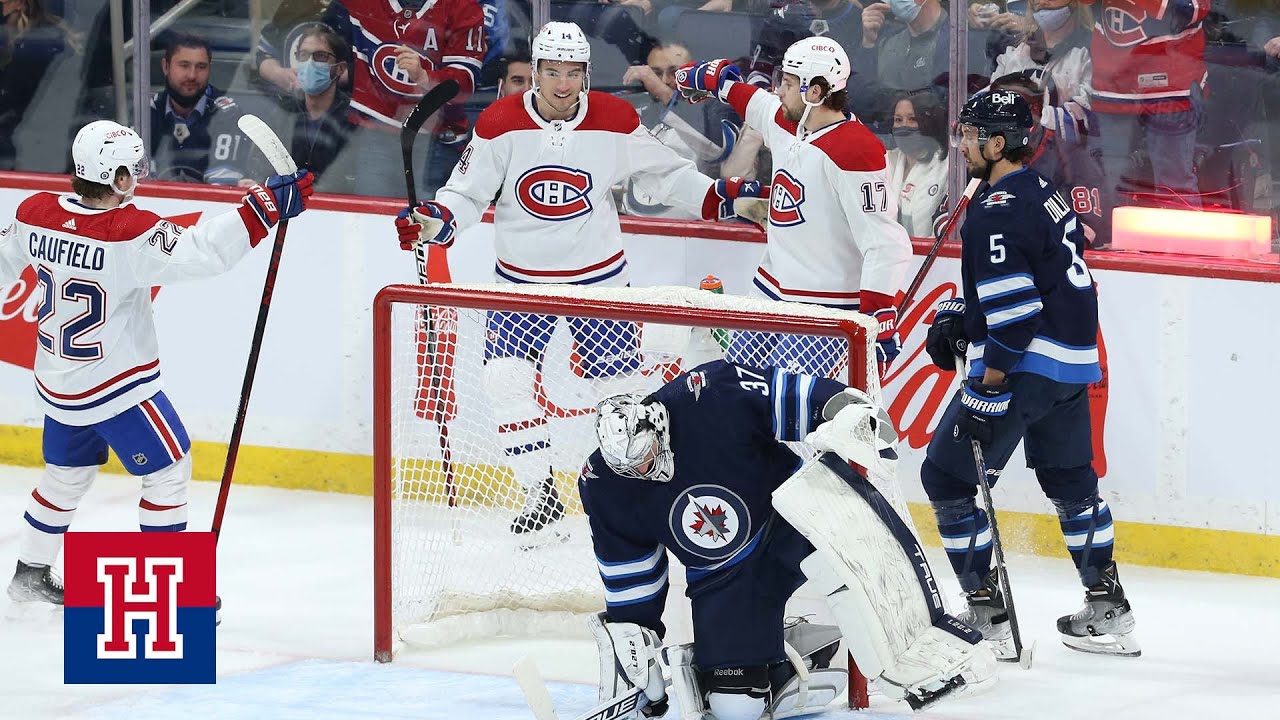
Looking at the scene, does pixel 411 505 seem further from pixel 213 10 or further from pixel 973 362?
pixel 213 10

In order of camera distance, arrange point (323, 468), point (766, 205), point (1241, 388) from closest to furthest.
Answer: point (1241, 388), point (766, 205), point (323, 468)

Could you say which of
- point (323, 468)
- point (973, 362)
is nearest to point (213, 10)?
point (323, 468)

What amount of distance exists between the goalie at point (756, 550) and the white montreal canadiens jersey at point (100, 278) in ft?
3.83

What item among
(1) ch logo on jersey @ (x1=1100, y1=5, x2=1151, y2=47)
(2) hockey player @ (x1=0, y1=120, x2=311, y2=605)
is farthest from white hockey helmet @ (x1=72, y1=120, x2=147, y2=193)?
(1) ch logo on jersey @ (x1=1100, y1=5, x2=1151, y2=47)

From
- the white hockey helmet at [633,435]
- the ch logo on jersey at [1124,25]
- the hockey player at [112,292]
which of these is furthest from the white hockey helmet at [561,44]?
the white hockey helmet at [633,435]

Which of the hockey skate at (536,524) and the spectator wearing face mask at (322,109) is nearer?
the hockey skate at (536,524)

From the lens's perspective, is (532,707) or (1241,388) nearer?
(532,707)

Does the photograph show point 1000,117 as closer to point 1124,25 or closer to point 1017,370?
point 1017,370

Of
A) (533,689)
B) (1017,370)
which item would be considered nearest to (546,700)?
(533,689)

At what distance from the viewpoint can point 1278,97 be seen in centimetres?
473

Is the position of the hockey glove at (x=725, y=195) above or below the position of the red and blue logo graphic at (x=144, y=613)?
above

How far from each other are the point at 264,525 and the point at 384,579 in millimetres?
1283

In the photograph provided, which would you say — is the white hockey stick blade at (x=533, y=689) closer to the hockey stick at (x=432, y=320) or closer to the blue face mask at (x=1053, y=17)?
the hockey stick at (x=432, y=320)

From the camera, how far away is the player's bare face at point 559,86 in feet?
15.4
